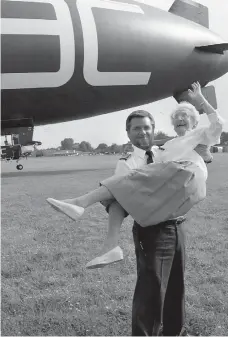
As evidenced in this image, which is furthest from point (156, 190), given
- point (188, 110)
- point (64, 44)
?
point (64, 44)

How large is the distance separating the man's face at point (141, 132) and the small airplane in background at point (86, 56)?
267 cm

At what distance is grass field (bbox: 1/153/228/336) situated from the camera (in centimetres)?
334

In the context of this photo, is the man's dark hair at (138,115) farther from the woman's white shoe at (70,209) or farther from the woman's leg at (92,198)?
the woman's white shoe at (70,209)

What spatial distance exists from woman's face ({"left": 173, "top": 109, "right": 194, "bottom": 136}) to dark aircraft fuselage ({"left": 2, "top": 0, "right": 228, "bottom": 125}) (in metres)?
2.72

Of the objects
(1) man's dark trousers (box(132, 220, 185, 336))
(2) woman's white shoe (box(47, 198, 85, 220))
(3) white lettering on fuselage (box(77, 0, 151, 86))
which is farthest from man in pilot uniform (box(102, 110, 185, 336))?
(3) white lettering on fuselage (box(77, 0, 151, 86))

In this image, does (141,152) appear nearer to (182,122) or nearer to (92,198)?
(182,122)

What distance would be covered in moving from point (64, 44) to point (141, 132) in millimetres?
2895

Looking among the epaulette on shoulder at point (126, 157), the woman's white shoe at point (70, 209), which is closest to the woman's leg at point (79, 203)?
the woman's white shoe at point (70, 209)

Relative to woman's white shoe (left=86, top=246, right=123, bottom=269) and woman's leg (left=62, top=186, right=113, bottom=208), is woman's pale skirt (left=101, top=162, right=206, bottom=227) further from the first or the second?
woman's white shoe (left=86, top=246, right=123, bottom=269)

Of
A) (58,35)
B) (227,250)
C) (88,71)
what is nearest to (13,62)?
(58,35)

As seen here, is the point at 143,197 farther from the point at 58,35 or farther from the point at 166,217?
the point at 58,35

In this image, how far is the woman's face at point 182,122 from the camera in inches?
104

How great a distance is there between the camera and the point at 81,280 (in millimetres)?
4273

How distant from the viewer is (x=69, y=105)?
5770 millimetres
